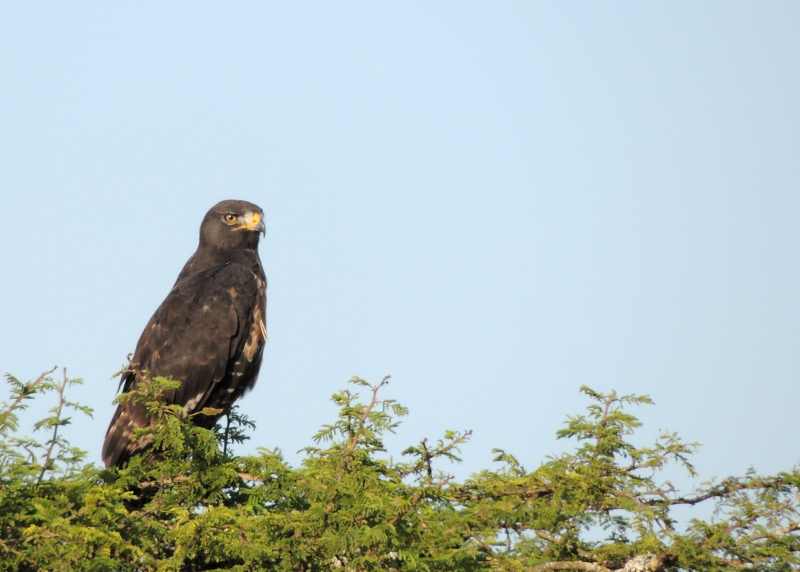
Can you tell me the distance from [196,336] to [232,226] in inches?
67.2

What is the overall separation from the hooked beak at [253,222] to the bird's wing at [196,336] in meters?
0.98

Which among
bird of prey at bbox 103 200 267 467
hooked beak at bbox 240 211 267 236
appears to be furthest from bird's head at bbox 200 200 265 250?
bird of prey at bbox 103 200 267 467

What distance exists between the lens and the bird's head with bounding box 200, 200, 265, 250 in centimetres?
1094

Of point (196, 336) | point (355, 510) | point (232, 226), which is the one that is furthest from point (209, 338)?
point (355, 510)

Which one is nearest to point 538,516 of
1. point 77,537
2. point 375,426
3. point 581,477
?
point 581,477

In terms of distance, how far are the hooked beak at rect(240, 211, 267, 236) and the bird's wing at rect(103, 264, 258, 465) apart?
0.98 metres

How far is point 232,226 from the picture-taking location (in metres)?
11.0

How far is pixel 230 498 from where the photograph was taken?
23.0 feet

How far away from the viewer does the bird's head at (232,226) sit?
10.9m

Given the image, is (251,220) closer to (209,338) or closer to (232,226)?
(232,226)

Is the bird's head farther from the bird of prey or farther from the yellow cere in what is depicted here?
the bird of prey

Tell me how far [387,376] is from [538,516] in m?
1.37

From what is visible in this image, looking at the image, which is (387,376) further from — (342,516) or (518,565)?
(518,565)

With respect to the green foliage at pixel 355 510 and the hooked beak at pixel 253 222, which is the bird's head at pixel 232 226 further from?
the green foliage at pixel 355 510
